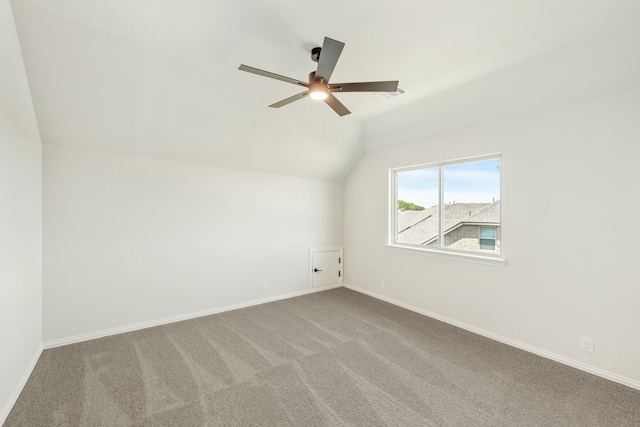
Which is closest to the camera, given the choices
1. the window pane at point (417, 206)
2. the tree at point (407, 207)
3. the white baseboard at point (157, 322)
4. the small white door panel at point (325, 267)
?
the white baseboard at point (157, 322)

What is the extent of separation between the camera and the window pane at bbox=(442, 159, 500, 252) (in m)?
3.38

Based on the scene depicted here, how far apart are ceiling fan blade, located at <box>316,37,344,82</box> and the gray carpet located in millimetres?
2410

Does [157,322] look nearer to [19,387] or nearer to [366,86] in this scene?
[19,387]

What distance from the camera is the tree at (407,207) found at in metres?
4.30

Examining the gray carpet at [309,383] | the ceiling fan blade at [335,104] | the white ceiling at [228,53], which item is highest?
the white ceiling at [228,53]

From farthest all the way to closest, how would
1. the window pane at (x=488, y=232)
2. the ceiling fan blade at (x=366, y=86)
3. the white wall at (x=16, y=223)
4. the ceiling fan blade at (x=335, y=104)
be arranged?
the window pane at (x=488, y=232) < the ceiling fan blade at (x=335, y=104) < the ceiling fan blade at (x=366, y=86) < the white wall at (x=16, y=223)

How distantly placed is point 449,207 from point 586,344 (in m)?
1.92

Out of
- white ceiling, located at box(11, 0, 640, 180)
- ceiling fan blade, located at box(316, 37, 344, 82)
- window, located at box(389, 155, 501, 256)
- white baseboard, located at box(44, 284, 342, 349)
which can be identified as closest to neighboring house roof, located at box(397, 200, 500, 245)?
window, located at box(389, 155, 501, 256)

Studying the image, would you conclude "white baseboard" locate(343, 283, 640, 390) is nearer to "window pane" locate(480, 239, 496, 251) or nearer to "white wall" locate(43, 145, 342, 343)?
"window pane" locate(480, 239, 496, 251)

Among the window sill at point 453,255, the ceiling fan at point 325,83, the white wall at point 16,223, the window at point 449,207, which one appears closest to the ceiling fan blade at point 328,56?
the ceiling fan at point 325,83

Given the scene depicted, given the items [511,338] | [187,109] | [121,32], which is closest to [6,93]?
[121,32]

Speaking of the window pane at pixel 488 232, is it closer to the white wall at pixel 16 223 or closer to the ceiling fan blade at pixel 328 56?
the ceiling fan blade at pixel 328 56

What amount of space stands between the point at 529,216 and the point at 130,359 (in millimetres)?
4166

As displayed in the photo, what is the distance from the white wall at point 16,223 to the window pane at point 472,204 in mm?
4287
